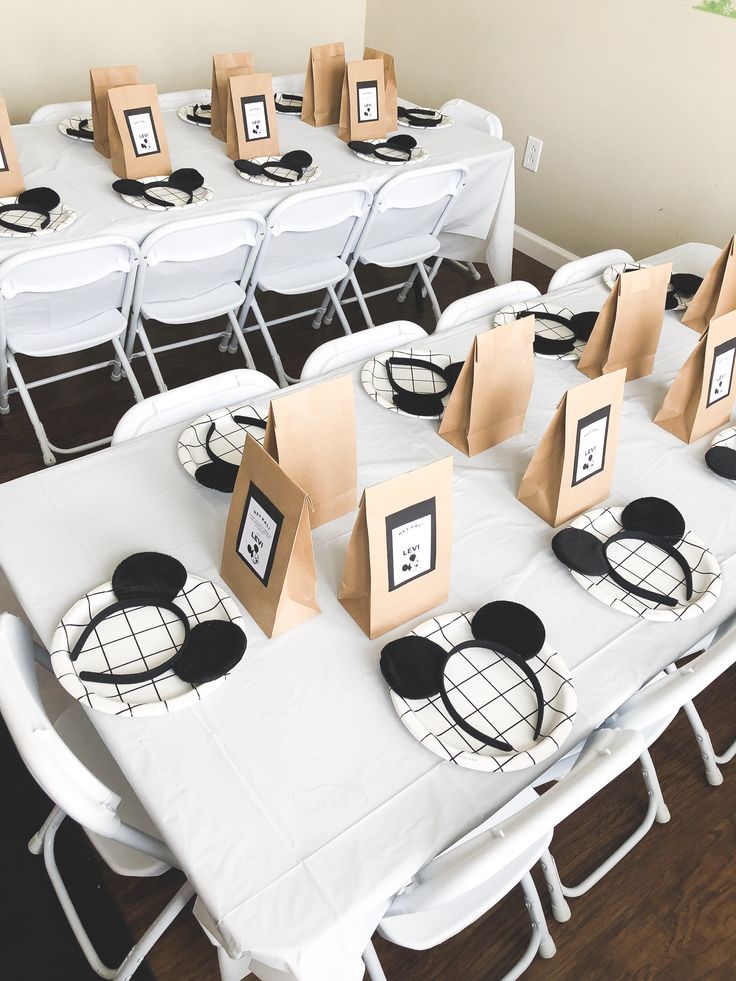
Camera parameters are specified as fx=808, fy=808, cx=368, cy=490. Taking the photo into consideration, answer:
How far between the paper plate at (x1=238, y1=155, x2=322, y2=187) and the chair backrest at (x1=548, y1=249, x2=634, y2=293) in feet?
3.41

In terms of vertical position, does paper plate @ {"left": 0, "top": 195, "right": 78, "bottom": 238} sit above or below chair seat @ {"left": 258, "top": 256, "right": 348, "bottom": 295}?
above

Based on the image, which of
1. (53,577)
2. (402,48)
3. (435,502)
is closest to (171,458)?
(53,577)

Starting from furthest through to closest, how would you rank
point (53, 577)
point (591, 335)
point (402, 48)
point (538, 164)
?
point (402, 48), point (538, 164), point (591, 335), point (53, 577)

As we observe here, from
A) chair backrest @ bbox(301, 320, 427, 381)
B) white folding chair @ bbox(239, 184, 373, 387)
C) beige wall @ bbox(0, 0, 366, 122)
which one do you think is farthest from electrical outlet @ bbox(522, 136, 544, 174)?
chair backrest @ bbox(301, 320, 427, 381)

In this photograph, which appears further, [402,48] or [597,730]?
[402,48]

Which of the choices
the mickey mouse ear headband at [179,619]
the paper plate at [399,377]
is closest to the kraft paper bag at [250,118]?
the paper plate at [399,377]

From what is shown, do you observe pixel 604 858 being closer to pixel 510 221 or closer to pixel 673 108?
pixel 510 221

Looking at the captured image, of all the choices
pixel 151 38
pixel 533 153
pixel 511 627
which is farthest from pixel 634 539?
pixel 151 38

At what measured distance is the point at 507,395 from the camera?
6.49 feet

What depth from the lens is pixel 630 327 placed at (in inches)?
88.5

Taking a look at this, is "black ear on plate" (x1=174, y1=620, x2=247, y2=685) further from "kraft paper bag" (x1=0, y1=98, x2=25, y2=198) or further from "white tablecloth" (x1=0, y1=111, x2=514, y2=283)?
"kraft paper bag" (x1=0, y1=98, x2=25, y2=198)

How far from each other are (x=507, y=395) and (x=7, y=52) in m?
3.29

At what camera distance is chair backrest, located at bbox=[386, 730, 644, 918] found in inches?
45.0

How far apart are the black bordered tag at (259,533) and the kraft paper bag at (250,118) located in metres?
2.21
